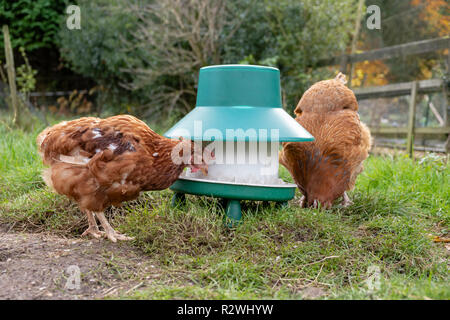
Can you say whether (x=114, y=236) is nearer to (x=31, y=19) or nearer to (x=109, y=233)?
(x=109, y=233)

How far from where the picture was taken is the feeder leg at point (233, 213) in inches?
119

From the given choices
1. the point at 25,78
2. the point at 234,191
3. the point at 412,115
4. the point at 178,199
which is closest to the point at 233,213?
the point at 234,191

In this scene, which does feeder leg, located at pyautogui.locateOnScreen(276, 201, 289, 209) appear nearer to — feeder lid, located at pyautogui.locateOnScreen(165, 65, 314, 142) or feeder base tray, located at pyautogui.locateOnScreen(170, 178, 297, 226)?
feeder base tray, located at pyautogui.locateOnScreen(170, 178, 297, 226)

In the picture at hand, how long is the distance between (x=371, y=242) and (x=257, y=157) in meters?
0.98

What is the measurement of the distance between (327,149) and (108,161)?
1.65 meters

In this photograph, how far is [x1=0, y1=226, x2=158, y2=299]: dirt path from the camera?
2232 millimetres

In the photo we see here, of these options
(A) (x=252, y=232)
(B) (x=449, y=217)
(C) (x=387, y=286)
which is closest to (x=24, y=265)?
(A) (x=252, y=232)

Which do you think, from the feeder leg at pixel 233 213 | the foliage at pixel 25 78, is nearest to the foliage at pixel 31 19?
the foliage at pixel 25 78

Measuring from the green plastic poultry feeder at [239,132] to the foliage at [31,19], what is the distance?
300 inches

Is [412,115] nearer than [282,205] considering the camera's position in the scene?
No

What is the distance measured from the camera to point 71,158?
2898 millimetres

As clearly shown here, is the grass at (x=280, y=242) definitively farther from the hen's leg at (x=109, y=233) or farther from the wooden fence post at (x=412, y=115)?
the wooden fence post at (x=412, y=115)

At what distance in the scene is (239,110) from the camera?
120 inches

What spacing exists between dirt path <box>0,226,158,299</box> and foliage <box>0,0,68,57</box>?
25.8 ft
